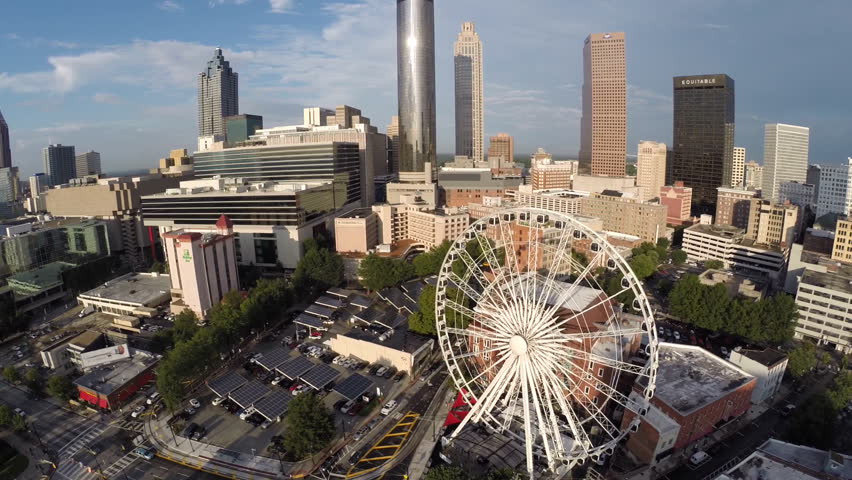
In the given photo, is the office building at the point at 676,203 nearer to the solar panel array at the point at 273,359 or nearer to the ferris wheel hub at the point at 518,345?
the ferris wheel hub at the point at 518,345

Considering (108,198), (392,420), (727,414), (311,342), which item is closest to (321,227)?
(311,342)

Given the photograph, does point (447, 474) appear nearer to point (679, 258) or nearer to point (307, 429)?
point (307, 429)

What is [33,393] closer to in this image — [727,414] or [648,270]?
[727,414]

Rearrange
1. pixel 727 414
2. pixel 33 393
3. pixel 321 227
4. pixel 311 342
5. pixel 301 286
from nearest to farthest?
pixel 727 414
pixel 33 393
pixel 311 342
pixel 301 286
pixel 321 227

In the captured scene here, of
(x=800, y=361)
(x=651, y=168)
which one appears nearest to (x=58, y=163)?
(x=651, y=168)

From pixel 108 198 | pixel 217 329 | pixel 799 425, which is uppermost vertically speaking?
pixel 108 198

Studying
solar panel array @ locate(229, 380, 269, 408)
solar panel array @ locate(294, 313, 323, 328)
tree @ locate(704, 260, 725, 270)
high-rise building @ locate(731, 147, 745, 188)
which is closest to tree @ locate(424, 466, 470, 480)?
solar panel array @ locate(229, 380, 269, 408)

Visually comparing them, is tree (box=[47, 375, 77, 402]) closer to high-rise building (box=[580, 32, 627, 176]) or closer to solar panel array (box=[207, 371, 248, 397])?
solar panel array (box=[207, 371, 248, 397])

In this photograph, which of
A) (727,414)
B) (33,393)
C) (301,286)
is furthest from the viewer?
(301,286)
